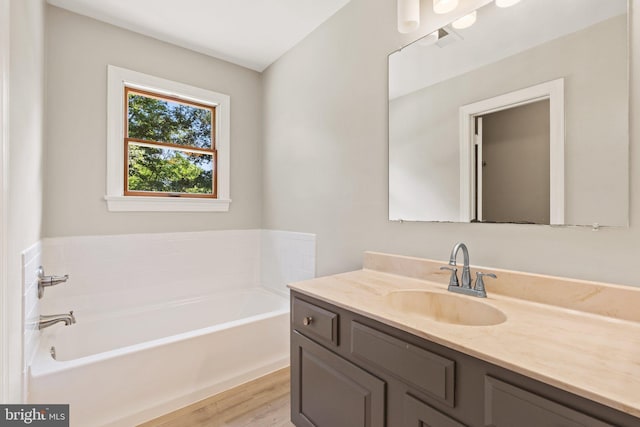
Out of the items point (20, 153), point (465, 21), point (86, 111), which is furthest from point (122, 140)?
point (465, 21)

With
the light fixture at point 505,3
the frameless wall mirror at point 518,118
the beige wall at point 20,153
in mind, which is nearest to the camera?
the frameless wall mirror at point 518,118

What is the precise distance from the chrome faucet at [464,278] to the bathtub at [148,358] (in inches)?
53.5

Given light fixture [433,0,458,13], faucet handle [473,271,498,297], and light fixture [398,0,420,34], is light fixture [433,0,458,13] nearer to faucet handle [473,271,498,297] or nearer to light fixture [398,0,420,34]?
light fixture [398,0,420,34]

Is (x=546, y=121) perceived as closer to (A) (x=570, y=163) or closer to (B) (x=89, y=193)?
(A) (x=570, y=163)

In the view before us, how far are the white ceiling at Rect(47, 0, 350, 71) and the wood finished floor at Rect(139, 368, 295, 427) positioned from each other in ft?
8.58

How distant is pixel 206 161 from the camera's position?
9.29ft

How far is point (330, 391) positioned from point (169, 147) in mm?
2341

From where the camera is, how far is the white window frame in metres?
2.29

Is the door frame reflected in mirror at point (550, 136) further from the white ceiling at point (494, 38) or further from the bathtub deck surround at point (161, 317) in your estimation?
the bathtub deck surround at point (161, 317)

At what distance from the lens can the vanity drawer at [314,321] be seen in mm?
1233

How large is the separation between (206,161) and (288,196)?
0.88 metres

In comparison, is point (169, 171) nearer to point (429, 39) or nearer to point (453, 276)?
point (429, 39)

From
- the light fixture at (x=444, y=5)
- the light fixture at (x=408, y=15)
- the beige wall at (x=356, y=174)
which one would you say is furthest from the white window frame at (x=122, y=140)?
the light fixture at (x=444, y=5)

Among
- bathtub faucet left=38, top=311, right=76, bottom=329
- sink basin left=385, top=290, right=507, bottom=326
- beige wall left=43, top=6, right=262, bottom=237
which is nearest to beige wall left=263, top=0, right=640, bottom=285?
sink basin left=385, top=290, right=507, bottom=326
